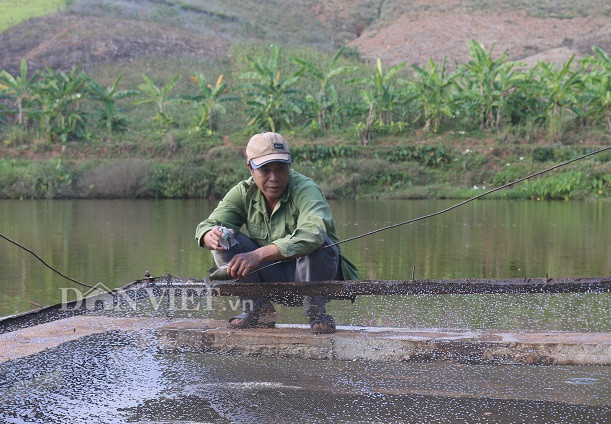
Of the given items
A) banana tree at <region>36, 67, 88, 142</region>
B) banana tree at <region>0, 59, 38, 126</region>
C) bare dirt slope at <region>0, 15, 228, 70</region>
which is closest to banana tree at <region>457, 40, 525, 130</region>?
banana tree at <region>36, 67, 88, 142</region>

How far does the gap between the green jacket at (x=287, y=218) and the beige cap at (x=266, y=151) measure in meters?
0.17

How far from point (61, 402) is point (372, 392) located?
3.99 feet

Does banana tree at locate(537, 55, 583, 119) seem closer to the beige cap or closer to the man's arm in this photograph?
the man's arm

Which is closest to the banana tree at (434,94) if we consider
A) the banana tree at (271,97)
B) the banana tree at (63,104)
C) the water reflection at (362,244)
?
the banana tree at (271,97)

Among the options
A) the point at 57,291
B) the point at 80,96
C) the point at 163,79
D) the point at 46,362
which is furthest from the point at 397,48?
the point at 46,362

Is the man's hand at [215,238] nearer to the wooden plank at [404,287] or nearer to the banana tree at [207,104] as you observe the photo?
the wooden plank at [404,287]

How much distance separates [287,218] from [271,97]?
20.9 m

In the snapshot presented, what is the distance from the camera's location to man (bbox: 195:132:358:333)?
3863 mm

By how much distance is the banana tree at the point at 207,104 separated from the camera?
24938mm

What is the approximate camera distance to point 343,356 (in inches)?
148

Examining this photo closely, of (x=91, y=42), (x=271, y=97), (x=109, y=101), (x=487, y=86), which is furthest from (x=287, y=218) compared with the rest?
(x=91, y=42)

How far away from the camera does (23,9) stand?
41812 mm

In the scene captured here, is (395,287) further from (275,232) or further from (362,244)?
(362,244)

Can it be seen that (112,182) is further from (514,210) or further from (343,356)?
(343,356)
